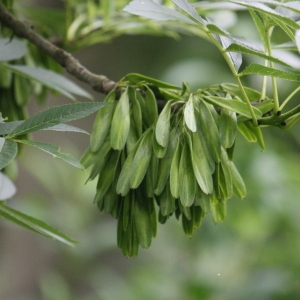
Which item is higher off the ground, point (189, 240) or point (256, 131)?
point (256, 131)

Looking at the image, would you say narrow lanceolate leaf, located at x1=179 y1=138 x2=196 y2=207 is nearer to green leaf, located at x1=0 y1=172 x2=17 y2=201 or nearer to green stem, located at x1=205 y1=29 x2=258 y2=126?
green stem, located at x1=205 y1=29 x2=258 y2=126

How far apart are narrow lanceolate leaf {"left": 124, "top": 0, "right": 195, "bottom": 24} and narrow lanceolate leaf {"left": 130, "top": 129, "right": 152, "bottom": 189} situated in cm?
11

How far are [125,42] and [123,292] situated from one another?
1.07 metres

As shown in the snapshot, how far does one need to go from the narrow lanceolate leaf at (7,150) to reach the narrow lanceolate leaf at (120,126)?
0.30ft

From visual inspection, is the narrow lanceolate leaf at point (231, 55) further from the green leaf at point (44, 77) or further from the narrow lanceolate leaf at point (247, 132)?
the green leaf at point (44, 77)

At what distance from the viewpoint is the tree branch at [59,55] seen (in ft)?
1.91

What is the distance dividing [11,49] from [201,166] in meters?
0.27

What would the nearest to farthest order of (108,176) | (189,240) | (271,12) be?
(271,12)
(108,176)
(189,240)

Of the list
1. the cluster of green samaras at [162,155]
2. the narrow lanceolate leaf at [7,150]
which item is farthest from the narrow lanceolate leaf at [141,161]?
the narrow lanceolate leaf at [7,150]

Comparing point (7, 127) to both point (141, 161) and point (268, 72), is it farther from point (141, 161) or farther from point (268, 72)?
point (268, 72)

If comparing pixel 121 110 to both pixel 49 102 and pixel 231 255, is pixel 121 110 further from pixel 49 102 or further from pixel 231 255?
pixel 49 102

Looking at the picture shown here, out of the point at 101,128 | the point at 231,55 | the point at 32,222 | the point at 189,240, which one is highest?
the point at 231,55

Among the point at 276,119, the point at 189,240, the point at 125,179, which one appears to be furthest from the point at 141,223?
the point at 189,240

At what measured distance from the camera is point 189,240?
4.81ft
